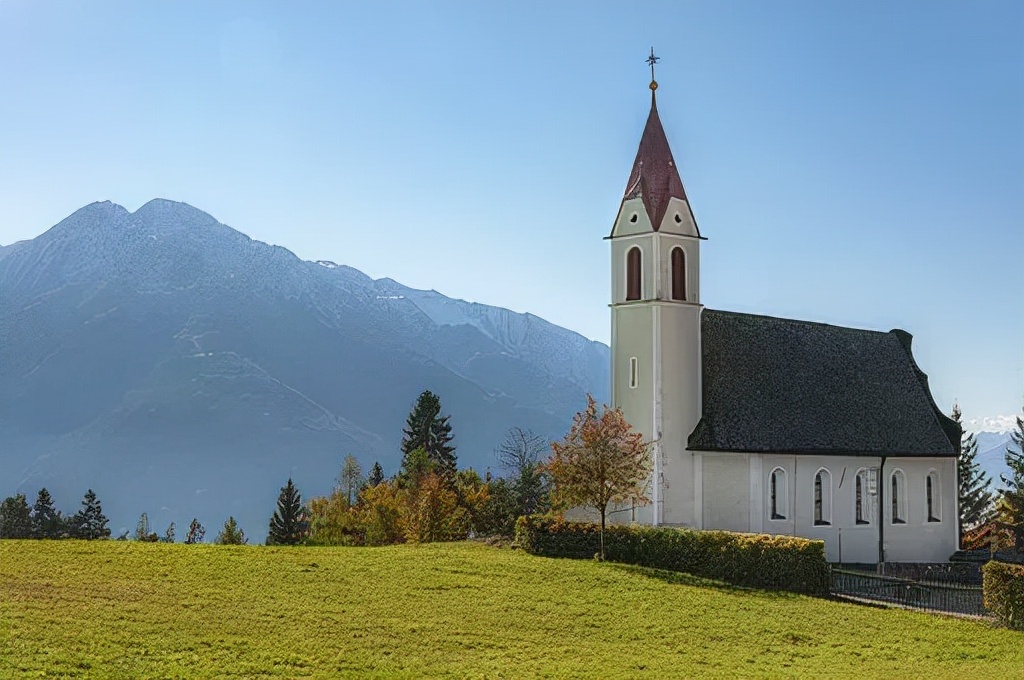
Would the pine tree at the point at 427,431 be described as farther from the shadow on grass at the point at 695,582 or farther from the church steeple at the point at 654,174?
the shadow on grass at the point at 695,582

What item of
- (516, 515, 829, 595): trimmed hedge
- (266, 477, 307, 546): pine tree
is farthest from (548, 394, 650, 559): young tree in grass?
(266, 477, 307, 546): pine tree

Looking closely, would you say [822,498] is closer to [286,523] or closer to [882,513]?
[882,513]

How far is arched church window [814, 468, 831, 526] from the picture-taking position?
4441 cm

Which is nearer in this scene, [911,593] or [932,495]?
[911,593]

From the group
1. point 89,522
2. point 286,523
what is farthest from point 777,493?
point 89,522

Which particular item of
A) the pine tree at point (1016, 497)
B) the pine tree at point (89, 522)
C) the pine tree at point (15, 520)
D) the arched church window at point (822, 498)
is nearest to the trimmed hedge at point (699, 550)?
the arched church window at point (822, 498)

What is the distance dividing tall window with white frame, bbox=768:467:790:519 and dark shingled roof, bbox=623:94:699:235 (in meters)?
10.9

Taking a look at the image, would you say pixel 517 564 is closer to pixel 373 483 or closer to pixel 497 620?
pixel 497 620

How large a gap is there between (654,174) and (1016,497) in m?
29.1

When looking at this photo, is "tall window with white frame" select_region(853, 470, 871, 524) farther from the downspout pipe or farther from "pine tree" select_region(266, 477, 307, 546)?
"pine tree" select_region(266, 477, 307, 546)

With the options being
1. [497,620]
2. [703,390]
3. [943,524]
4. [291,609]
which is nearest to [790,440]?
[703,390]

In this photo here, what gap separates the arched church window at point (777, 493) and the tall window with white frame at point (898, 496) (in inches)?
222

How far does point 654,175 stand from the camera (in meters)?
45.0

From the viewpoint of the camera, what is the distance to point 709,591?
101ft
